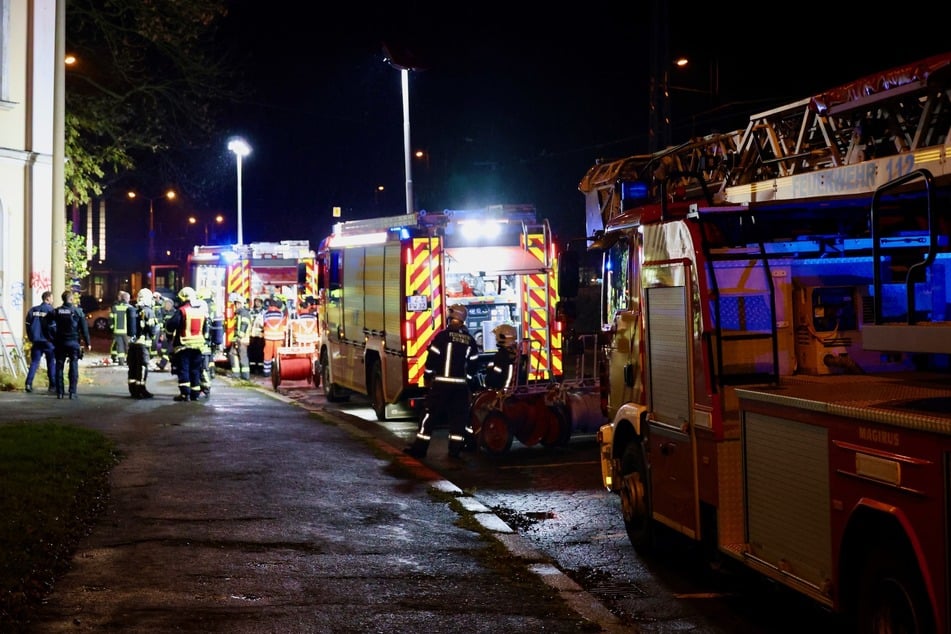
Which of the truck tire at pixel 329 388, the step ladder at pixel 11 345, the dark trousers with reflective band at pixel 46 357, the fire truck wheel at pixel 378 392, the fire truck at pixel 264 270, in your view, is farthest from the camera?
the fire truck at pixel 264 270

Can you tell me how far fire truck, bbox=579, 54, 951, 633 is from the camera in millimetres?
4391

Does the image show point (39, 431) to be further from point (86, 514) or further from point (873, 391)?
point (873, 391)

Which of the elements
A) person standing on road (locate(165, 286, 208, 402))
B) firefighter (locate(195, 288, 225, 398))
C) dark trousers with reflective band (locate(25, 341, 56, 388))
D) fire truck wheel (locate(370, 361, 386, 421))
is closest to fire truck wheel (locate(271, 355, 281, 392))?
firefighter (locate(195, 288, 225, 398))

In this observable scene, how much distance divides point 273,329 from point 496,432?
11.6 meters

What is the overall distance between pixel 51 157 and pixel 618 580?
16.2 metres

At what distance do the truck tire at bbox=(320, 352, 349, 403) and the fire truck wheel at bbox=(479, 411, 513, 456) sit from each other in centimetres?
604

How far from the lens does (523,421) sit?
1202 cm

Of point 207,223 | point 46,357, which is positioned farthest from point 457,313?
point 207,223

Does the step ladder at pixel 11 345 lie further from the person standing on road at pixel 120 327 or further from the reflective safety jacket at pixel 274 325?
the person standing on road at pixel 120 327

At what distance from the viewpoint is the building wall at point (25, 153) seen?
1939 centimetres

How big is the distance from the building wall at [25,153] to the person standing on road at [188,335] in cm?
457

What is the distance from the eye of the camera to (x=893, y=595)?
174 inches

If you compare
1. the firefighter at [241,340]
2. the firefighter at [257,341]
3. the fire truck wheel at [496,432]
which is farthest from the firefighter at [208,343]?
the fire truck wheel at [496,432]

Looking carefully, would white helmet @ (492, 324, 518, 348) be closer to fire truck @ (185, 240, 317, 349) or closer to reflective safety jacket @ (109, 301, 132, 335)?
fire truck @ (185, 240, 317, 349)
